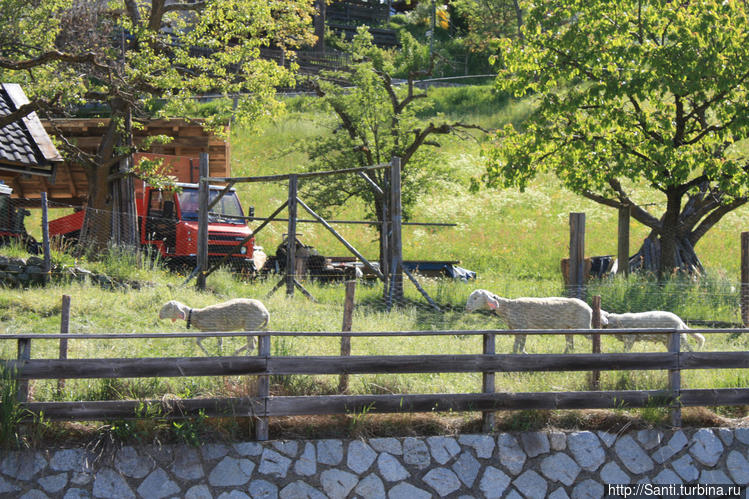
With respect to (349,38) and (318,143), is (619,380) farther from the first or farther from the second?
(349,38)

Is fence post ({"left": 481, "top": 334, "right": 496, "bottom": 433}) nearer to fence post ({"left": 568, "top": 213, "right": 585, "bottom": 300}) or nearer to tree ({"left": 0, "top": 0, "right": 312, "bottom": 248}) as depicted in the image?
fence post ({"left": 568, "top": 213, "right": 585, "bottom": 300})

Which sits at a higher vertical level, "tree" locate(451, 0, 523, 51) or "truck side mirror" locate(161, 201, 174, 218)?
"tree" locate(451, 0, 523, 51)

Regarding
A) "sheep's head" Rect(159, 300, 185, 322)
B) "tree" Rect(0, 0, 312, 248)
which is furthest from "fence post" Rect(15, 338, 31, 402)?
"tree" Rect(0, 0, 312, 248)

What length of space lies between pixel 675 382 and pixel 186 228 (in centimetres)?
1483

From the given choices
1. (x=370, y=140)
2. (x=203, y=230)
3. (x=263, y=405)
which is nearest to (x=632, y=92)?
(x=370, y=140)

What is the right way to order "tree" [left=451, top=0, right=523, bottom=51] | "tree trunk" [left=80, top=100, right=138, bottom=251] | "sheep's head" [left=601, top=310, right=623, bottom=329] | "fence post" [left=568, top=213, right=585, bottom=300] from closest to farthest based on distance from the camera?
"sheep's head" [left=601, top=310, right=623, bottom=329], "fence post" [left=568, top=213, right=585, bottom=300], "tree trunk" [left=80, top=100, right=138, bottom=251], "tree" [left=451, top=0, right=523, bottom=51]

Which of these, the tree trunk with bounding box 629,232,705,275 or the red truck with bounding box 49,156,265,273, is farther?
the red truck with bounding box 49,156,265,273

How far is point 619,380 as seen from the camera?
31.1 feet

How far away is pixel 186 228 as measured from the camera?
2109 cm

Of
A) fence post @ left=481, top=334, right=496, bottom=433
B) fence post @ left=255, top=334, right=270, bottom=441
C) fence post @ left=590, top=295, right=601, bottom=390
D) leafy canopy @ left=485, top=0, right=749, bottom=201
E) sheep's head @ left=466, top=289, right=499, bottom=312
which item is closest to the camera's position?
fence post @ left=255, top=334, right=270, bottom=441

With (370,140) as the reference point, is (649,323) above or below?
below

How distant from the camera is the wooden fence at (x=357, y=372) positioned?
789 centimetres

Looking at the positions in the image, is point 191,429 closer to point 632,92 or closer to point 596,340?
point 596,340

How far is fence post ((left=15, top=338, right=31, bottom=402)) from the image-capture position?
783 centimetres
